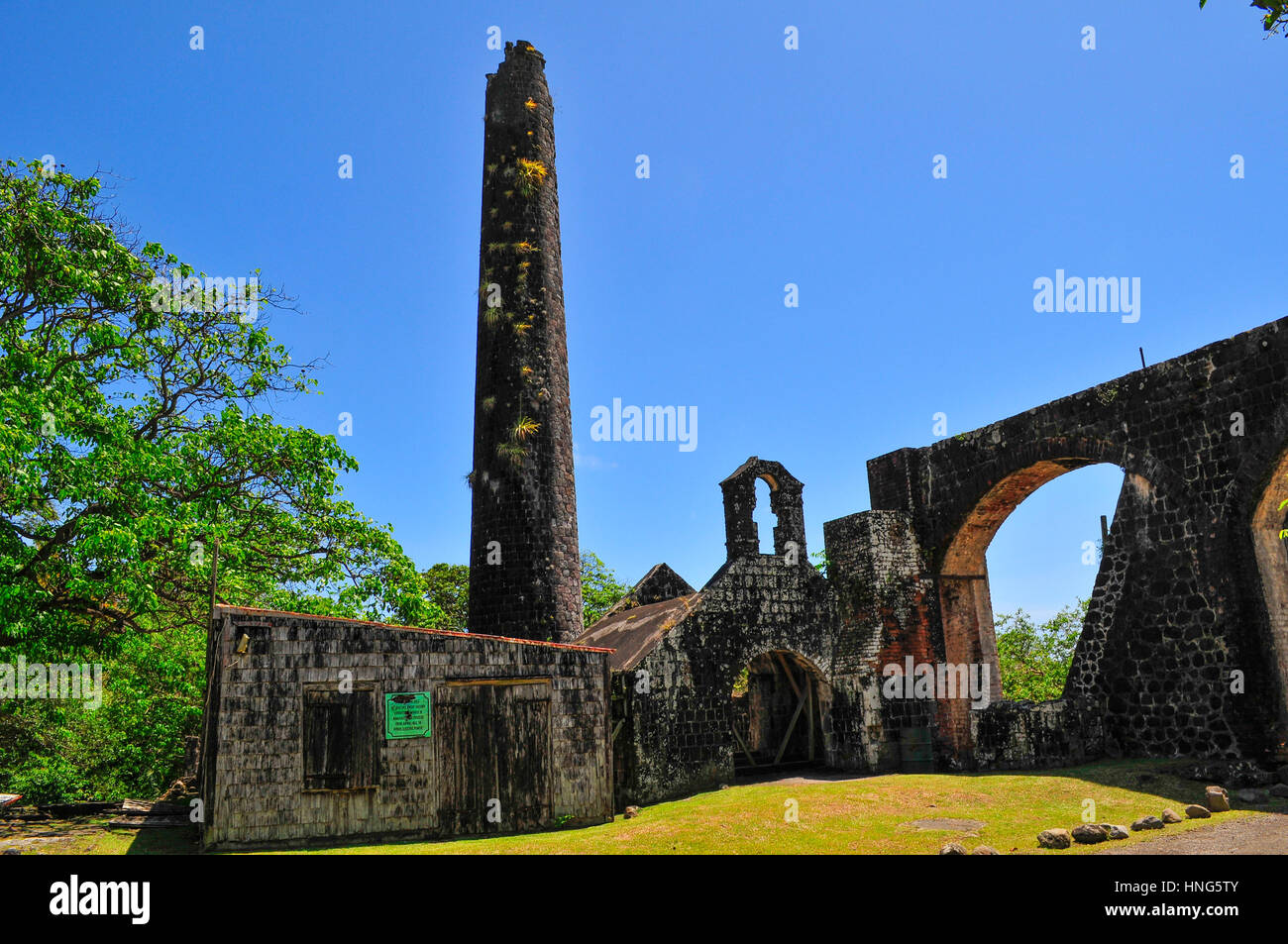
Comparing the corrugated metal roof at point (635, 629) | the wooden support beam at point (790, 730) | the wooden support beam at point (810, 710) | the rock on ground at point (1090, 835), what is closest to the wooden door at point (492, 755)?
the corrugated metal roof at point (635, 629)

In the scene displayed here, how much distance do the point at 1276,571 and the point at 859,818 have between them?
8.30m

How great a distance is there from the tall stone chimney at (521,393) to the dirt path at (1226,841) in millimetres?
12902

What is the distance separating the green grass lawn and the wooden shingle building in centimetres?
56

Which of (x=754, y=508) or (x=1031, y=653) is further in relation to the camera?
(x=1031, y=653)

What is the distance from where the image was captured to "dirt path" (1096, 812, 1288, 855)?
9.02 meters

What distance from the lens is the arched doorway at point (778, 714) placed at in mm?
19969

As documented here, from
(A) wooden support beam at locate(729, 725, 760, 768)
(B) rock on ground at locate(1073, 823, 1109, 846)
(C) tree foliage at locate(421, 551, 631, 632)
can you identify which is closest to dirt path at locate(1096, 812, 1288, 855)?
(B) rock on ground at locate(1073, 823, 1109, 846)

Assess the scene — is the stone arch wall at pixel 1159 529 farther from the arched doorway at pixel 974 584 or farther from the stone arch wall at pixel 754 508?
the stone arch wall at pixel 754 508

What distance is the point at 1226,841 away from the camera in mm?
9578

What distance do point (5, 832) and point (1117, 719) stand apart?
1928 centimetres

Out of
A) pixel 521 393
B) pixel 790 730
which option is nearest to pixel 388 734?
pixel 521 393

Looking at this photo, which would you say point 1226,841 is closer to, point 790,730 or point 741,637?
point 741,637

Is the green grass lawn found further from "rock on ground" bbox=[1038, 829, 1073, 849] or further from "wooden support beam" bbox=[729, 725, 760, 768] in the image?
"wooden support beam" bbox=[729, 725, 760, 768]

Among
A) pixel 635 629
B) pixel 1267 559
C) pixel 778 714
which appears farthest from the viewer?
pixel 778 714
